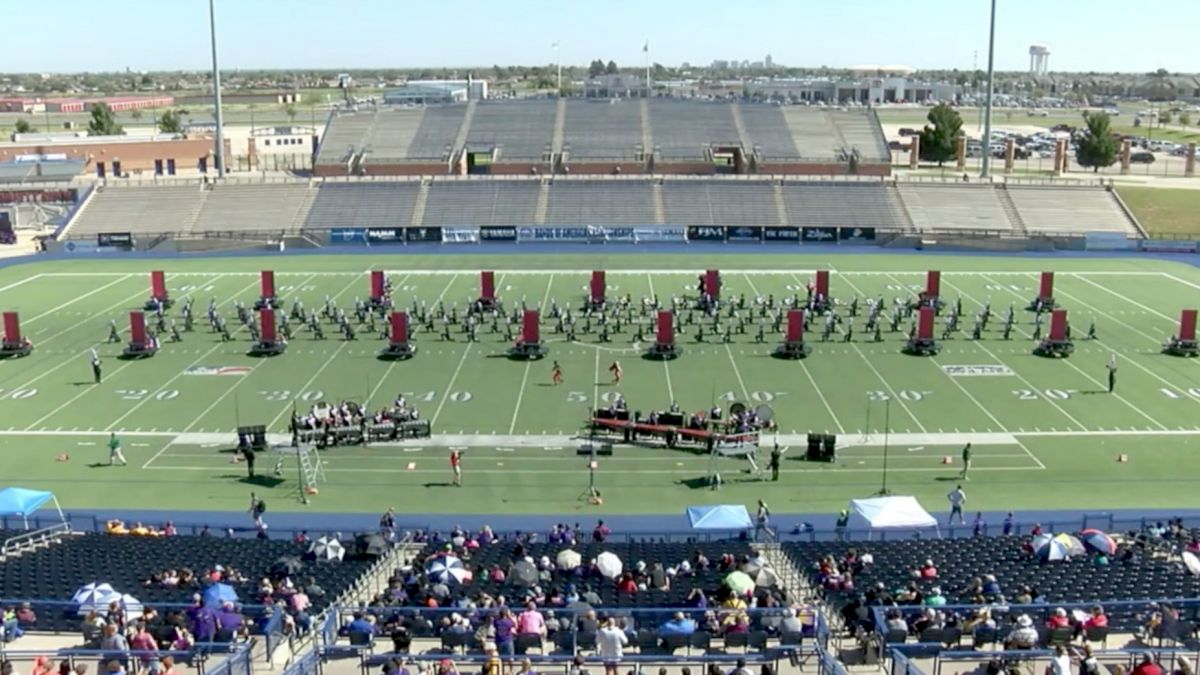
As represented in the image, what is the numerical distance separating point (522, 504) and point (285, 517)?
5500 mm

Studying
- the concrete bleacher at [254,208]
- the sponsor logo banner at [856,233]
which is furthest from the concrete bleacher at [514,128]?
the sponsor logo banner at [856,233]

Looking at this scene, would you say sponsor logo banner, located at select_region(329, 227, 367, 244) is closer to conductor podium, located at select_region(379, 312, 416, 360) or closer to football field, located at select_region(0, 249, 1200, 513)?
football field, located at select_region(0, 249, 1200, 513)

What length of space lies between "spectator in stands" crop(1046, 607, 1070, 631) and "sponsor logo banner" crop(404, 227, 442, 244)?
176 ft

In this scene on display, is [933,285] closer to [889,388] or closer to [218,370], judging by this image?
[889,388]

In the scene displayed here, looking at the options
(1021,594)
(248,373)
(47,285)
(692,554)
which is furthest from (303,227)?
(1021,594)

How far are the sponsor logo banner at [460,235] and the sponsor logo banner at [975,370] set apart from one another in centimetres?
3483

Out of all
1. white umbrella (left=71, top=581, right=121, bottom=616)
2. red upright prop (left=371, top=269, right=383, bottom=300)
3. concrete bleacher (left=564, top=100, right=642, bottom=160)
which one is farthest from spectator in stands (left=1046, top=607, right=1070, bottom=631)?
concrete bleacher (left=564, top=100, right=642, bottom=160)

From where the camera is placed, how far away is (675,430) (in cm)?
3070

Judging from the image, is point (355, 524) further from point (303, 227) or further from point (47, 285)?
point (303, 227)

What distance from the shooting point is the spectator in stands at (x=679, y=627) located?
14.9 meters

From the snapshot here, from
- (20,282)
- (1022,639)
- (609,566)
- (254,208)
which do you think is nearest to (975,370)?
(609,566)

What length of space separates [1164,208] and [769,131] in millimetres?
29586

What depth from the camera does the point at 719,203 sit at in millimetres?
70250

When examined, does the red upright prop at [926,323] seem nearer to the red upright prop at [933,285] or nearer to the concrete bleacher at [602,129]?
the red upright prop at [933,285]
